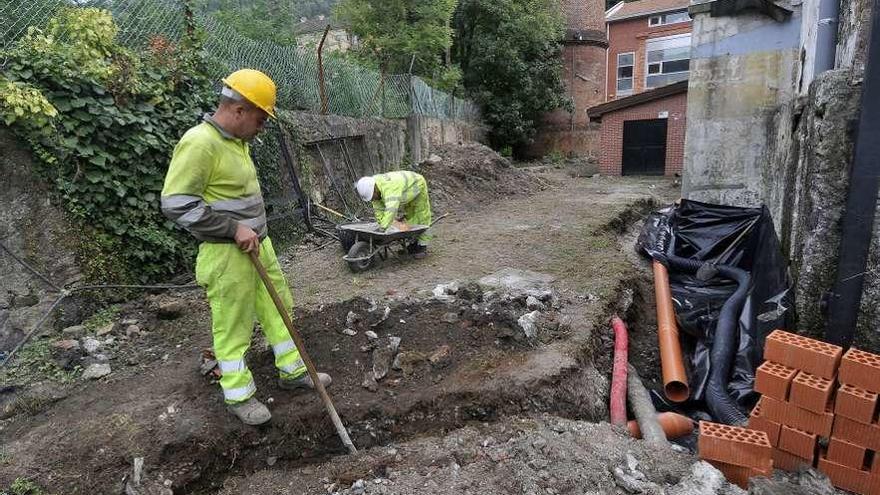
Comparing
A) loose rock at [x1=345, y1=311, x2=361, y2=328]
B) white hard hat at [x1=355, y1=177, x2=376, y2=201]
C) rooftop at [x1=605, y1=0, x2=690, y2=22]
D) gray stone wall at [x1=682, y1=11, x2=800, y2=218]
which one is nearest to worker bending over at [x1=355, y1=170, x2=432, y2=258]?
white hard hat at [x1=355, y1=177, x2=376, y2=201]

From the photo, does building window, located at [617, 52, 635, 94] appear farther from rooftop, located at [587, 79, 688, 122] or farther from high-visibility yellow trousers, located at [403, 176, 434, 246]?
high-visibility yellow trousers, located at [403, 176, 434, 246]

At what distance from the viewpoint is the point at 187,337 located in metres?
4.25

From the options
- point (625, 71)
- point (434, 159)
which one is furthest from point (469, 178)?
point (625, 71)

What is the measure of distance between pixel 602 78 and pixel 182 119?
→ 2171cm

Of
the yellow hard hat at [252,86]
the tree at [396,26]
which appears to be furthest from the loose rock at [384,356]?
the tree at [396,26]

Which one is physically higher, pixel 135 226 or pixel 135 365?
pixel 135 226

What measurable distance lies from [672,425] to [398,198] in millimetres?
3696

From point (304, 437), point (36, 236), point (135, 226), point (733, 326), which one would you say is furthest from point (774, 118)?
point (36, 236)

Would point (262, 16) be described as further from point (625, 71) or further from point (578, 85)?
point (625, 71)

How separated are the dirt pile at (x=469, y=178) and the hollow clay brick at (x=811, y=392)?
8227mm

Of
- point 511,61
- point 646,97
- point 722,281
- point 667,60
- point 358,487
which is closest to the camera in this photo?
point 358,487

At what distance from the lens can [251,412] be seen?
296 centimetres

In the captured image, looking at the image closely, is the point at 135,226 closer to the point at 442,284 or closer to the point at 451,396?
the point at 442,284

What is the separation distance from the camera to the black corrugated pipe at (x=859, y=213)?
3039 millimetres
